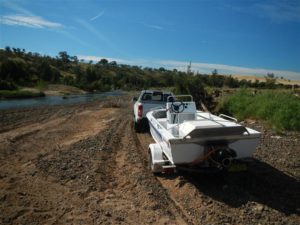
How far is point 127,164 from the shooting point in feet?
24.4

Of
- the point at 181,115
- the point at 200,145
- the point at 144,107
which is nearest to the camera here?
the point at 200,145

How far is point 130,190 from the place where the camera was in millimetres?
5777

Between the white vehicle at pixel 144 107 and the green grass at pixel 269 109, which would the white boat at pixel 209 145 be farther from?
the green grass at pixel 269 109

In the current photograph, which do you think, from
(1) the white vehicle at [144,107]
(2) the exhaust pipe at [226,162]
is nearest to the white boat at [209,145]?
(2) the exhaust pipe at [226,162]

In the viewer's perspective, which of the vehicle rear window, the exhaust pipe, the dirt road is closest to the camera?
the dirt road

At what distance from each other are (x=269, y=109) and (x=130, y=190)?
10.5 m

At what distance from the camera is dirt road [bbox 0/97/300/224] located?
15.2 ft

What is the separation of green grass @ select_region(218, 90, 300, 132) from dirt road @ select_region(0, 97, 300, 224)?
355 cm

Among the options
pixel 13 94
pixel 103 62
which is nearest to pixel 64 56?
pixel 103 62

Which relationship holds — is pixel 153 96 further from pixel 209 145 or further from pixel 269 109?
pixel 209 145

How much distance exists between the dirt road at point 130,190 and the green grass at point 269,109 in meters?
3.55

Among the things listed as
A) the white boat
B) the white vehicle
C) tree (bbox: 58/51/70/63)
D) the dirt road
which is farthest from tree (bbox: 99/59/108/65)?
the white boat

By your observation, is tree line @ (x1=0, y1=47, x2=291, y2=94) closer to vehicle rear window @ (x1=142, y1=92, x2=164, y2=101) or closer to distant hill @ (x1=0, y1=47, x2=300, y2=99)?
distant hill @ (x1=0, y1=47, x2=300, y2=99)

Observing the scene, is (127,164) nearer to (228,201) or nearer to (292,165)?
(228,201)
